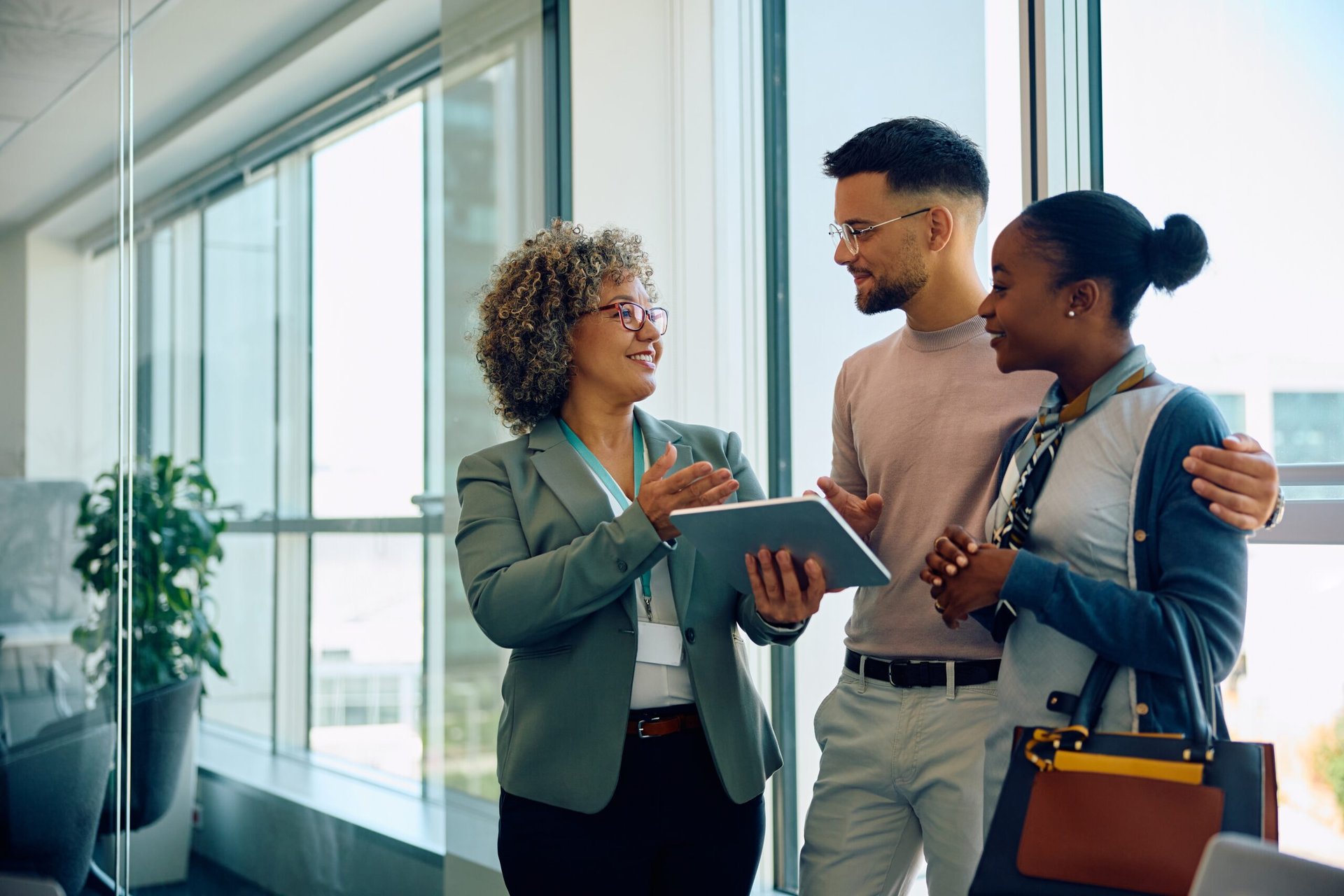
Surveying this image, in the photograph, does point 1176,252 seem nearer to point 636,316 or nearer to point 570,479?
point 636,316

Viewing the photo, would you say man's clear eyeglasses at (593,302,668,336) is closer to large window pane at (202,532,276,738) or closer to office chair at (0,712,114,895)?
large window pane at (202,532,276,738)

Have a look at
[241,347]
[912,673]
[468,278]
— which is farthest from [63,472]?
[912,673]

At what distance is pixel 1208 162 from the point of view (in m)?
2.19

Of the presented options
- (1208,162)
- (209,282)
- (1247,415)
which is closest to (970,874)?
(1247,415)

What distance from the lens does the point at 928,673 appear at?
5.76ft

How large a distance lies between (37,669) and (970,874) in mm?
2319

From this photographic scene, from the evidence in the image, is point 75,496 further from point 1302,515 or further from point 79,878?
point 1302,515

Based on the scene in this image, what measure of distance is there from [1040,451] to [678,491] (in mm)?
517

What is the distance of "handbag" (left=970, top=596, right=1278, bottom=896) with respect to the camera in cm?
124

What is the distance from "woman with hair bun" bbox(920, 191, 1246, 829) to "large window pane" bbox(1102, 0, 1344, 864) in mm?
718

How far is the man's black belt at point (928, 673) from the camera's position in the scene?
1735 millimetres

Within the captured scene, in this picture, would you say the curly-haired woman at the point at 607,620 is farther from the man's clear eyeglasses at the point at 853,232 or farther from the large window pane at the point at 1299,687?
the large window pane at the point at 1299,687

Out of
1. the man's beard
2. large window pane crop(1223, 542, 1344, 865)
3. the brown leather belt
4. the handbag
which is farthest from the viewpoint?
large window pane crop(1223, 542, 1344, 865)

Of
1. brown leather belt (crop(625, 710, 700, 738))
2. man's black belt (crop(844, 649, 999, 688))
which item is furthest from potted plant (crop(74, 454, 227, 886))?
man's black belt (crop(844, 649, 999, 688))
